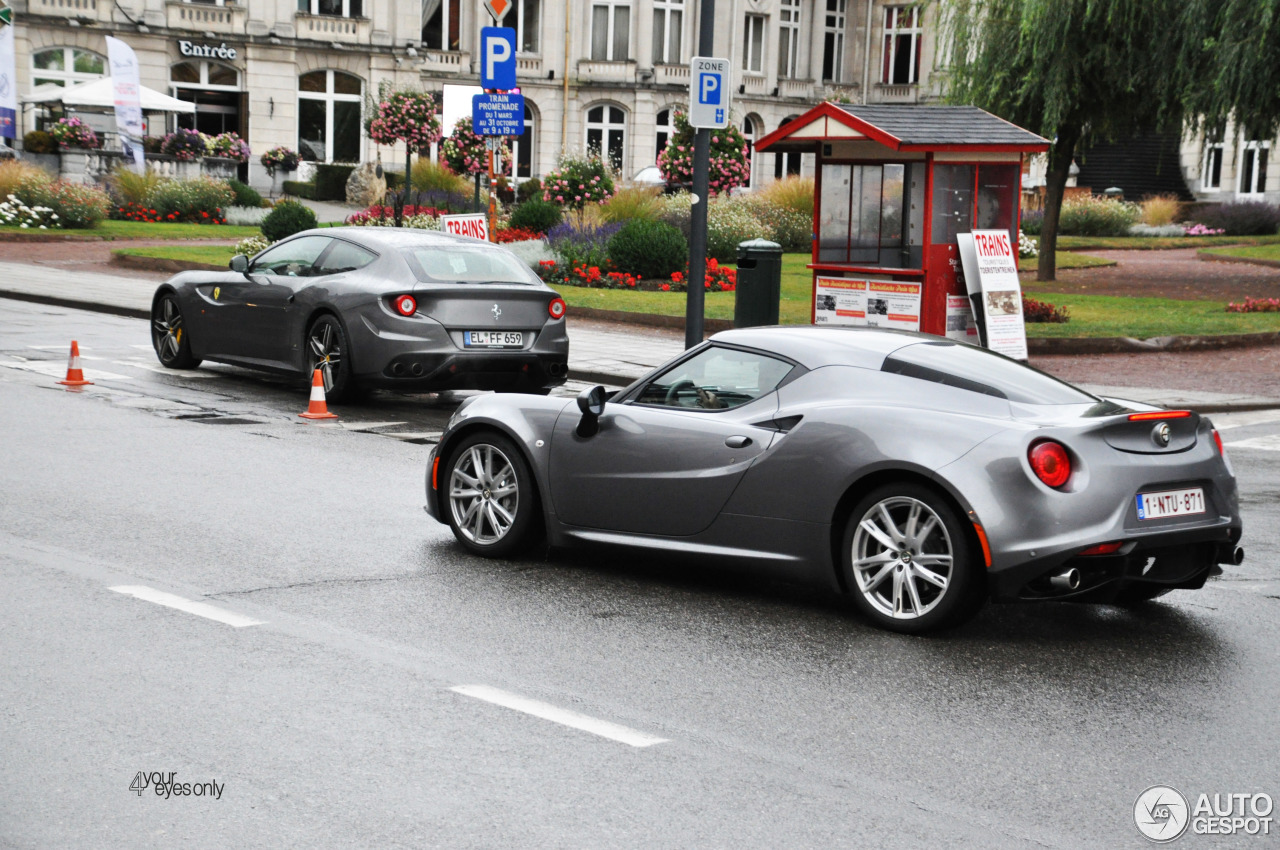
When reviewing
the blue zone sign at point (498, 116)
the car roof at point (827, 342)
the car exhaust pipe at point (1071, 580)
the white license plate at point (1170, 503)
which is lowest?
the car exhaust pipe at point (1071, 580)

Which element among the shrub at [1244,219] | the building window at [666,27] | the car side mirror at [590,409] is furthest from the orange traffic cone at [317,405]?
the building window at [666,27]

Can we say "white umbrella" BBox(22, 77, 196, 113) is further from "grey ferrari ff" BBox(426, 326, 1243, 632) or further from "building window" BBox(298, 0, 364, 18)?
"grey ferrari ff" BBox(426, 326, 1243, 632)

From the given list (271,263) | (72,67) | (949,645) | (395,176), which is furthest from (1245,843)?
(72,67)

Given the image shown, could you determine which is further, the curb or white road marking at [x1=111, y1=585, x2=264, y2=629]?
the curb

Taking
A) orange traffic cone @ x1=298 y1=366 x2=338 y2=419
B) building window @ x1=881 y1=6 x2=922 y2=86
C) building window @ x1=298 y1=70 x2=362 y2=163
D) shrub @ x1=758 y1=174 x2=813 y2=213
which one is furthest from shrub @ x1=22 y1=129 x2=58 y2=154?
building window @ x1=881 y1=6 x2=922 y2=86

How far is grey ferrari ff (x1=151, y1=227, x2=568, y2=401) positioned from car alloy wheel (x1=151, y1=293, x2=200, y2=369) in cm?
68

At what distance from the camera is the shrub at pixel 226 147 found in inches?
1980

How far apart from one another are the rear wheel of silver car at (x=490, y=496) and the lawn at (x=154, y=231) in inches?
1138

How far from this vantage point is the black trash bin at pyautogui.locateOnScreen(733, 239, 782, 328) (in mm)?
17375

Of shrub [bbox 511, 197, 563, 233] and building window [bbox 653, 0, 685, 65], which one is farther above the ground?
building window [bbox 653, 0, 685, 65]

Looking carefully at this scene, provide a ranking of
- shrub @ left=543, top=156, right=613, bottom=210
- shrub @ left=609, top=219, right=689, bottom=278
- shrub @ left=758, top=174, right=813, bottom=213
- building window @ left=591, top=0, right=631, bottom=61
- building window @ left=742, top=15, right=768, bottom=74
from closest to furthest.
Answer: shrub @ left=609, top=219, right=689, bottom=278 → shrub @ left=543, top=156, right=613, bottom=210 → shrub @ left=758, top=174, right=813, bottom=213 → building window @ left=591, top=0, right=631, bottom=61 → building window @ left=742, top=15, right=768, bottom=74

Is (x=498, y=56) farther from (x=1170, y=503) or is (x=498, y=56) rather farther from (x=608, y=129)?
(x=608, y=129)

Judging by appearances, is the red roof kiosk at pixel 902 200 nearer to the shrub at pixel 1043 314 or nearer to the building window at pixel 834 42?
the shrub at pixel 1043 314

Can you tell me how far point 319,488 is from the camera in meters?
9.49
